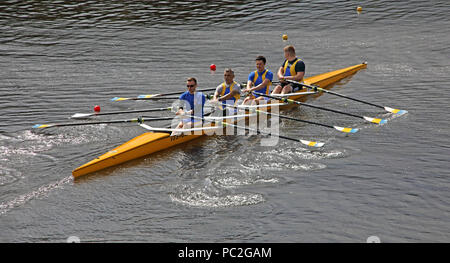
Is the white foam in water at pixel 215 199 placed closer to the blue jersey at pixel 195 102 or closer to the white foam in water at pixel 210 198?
the white foam in water at pixel 210 198

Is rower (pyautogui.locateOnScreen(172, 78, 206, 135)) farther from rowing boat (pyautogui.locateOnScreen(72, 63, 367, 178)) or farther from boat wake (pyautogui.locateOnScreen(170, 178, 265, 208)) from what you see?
boat wake (pyautogui.locateOnScreen(170, 178, 265, 208))

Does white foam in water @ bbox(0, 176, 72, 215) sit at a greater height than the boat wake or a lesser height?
greater

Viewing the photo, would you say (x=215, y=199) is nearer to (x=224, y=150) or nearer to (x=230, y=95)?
(x=224, y=150)

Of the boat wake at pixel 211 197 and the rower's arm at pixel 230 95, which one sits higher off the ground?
the rower's arm at pixel 230 95

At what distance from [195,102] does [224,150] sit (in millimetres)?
1665

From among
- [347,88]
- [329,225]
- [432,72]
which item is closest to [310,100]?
[347,88]

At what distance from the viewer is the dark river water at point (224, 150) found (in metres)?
10.9

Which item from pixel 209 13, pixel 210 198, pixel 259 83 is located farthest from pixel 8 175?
pixel 209 13

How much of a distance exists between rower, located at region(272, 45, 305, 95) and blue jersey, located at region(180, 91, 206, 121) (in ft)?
13.2

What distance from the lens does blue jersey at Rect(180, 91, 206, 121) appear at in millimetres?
15148

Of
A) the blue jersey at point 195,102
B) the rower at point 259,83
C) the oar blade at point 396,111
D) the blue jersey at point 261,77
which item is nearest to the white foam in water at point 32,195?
the blue jersey at point 195,102

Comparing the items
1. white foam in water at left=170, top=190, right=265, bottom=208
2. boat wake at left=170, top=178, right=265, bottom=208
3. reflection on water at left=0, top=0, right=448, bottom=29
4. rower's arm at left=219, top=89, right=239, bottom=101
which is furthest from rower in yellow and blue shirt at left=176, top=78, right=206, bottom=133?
reflection on water at left=0, top=0, right=448, bottom=29

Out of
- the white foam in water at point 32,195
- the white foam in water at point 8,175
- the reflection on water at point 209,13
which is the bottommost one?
the white foam in water at point 32,195

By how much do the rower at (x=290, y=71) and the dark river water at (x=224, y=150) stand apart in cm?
81
